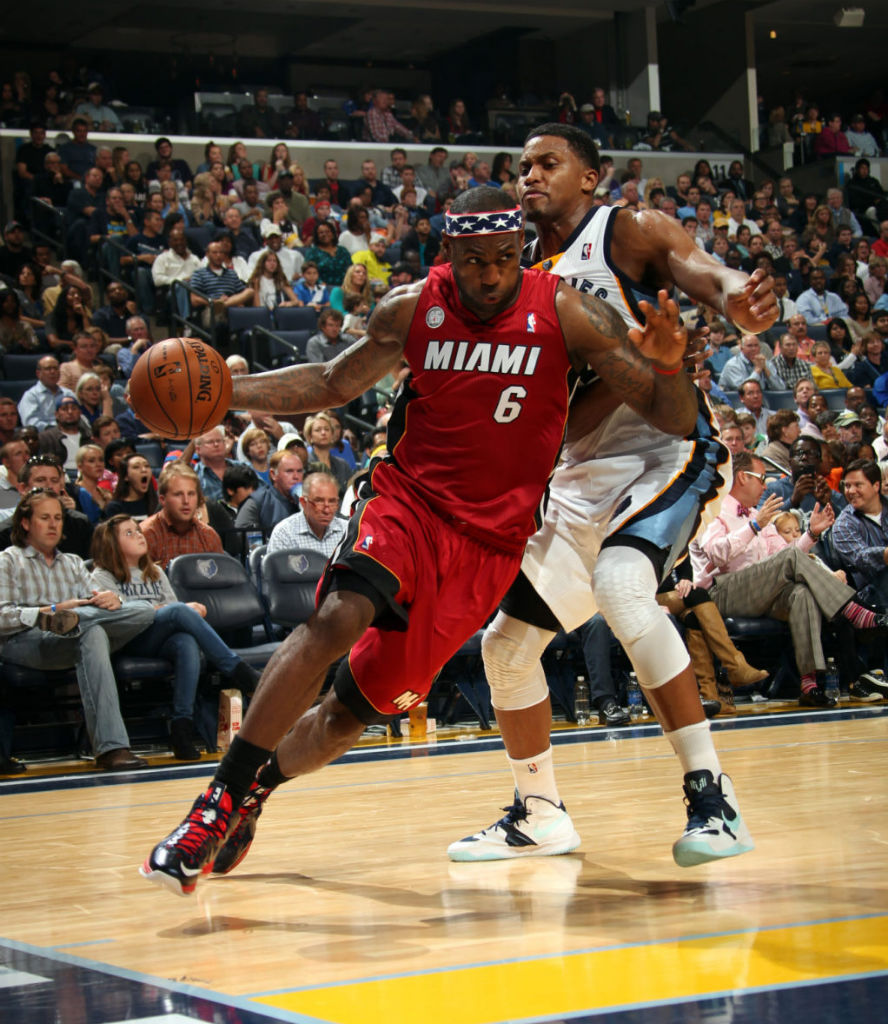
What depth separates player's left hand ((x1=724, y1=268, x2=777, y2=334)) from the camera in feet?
11.0

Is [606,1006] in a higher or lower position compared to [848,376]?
lower

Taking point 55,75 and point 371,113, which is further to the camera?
point 371,113

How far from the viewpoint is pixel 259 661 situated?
7391 mm

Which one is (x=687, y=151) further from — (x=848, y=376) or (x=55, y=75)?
(x=55, y=75)

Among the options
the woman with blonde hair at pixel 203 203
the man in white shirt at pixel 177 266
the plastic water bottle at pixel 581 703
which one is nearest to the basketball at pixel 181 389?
the plastic water bottle at pixel 581 703

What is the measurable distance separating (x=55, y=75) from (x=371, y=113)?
4133mm

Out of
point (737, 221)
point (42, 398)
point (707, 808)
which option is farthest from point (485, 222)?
point (737, 221)

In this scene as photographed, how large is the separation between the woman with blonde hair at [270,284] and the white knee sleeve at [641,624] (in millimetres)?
9551

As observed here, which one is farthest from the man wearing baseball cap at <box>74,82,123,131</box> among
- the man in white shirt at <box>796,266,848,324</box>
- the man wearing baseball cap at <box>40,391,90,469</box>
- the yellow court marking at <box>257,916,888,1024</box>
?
the yellow court marking at <box>257,916,888,1024</box>

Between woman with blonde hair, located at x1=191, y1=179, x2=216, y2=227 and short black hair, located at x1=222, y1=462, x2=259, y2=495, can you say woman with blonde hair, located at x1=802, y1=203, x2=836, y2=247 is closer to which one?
woman with blonde hair, located at x1=191, y1=179, x2=216, y2=227

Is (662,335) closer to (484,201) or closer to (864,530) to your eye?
(484,201)

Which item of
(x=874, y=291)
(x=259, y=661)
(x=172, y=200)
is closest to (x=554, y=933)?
(x=259, y=661)

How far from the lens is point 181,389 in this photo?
3279mm

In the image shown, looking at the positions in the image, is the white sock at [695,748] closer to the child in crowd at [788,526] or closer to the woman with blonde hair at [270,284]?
the child in crowd at [788,526]
